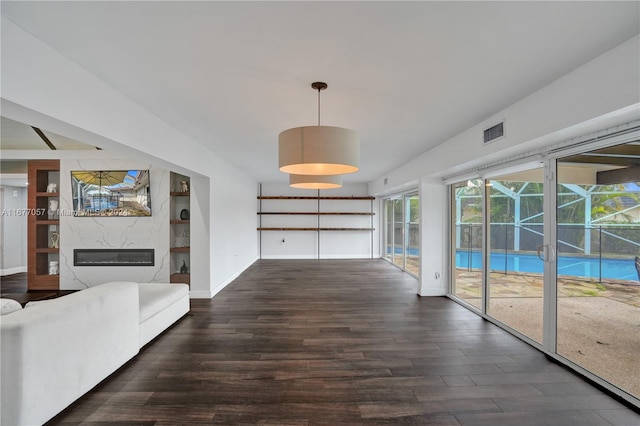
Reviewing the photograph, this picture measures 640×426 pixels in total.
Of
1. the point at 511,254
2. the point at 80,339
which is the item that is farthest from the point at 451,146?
the point at 80,339

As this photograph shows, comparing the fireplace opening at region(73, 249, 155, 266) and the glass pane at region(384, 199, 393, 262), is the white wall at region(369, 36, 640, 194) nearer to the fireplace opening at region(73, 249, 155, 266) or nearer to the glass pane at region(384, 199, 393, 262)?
the glass pane at region(384, 199, 393, 262)

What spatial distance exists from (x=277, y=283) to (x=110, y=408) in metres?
4.09

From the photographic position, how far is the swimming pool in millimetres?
2379

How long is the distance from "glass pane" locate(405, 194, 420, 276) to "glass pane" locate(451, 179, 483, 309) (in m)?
1.94

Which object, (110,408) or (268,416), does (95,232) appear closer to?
(110,408)

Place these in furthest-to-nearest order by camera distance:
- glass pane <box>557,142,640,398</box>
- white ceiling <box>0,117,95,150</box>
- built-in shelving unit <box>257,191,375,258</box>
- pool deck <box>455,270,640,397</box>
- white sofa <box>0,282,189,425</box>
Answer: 1. built-in shelving unit <box>257,191,375,258</box>
2. white ceiling <box>0,117,95,150</box>
3. pool deck <box>455,270,640,397</box>
4. glass pane <box>557,142,640,398</box>
5. white sofa <box>0,282,189,425</box>

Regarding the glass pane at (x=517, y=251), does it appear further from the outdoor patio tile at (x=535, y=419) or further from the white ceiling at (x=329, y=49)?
the outdoor patio tile at (x=535, y=419)

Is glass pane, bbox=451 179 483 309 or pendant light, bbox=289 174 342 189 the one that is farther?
glass pane, bbox=451 179 483 309

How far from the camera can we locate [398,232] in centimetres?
839

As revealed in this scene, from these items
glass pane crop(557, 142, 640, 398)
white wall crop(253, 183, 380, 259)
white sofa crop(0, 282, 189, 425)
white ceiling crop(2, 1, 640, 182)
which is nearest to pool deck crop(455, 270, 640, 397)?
glass pane crop(557, 142, 640, 398)

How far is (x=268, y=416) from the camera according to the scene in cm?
204

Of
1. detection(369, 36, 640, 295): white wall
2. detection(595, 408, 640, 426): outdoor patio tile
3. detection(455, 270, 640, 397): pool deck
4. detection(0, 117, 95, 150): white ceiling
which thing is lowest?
detection(595, 408, 640, 426): outdoor patio tile

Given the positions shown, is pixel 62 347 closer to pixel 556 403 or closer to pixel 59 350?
pixel 59 350

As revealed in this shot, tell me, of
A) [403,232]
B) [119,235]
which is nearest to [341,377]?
[119,235]
